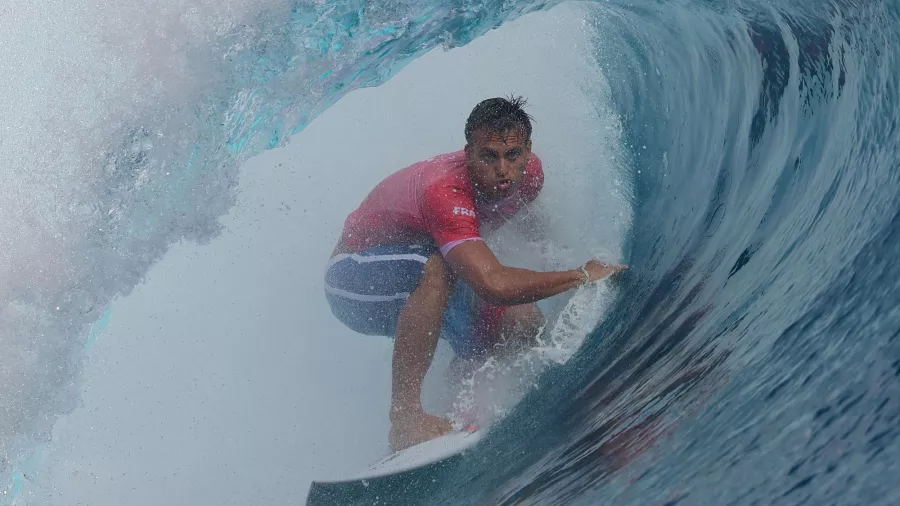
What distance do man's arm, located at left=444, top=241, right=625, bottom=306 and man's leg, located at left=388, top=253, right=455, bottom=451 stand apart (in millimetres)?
115

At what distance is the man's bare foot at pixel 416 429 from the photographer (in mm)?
2311

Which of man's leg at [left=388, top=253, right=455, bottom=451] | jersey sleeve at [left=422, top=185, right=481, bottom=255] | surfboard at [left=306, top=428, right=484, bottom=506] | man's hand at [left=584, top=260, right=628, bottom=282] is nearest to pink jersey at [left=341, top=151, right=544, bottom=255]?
jersey sleeve at [left=422, top=185, right=481, bottom=255]

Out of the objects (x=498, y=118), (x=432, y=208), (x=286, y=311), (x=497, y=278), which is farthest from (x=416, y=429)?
(x=286, y=311)

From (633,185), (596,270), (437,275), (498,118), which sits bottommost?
(633,185)

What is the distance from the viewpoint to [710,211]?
2.62m

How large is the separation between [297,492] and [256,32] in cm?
169

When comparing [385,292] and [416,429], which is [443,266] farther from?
[416,429]

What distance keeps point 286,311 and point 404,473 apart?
1322 millimetres

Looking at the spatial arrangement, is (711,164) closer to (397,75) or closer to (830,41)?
(830,41)

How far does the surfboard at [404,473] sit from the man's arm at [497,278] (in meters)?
0.46

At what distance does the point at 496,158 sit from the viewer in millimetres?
2168

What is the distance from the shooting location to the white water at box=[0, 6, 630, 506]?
303 centimetres

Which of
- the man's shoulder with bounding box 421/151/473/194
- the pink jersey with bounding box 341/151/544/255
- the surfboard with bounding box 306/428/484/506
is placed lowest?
the surfboard with bounding box 306/428/484/506

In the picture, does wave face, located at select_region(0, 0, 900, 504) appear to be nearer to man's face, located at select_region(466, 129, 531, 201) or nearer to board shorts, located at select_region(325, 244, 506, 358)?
board shorts, located at select_region(325, 244, 506, 358)
